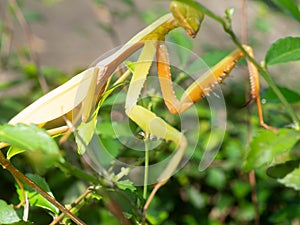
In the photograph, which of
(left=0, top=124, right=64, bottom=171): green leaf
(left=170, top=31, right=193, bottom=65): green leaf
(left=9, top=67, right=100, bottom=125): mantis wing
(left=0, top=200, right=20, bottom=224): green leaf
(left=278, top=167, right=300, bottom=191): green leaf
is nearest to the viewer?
(left=0, top=124, right=64, bottom=171): green leaf

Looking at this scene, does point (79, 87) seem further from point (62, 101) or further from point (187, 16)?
point (187, 16)

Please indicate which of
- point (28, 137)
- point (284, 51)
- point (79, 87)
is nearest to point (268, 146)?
point (284, 51)

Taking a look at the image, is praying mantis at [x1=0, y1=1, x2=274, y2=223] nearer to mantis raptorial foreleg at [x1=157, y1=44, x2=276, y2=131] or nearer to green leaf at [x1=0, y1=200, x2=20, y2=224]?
mantis raptorial foreleg at [x1=157, y1=44, x2=276, y2=131]

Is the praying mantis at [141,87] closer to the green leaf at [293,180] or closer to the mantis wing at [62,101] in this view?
the mantis wing at [62,101]

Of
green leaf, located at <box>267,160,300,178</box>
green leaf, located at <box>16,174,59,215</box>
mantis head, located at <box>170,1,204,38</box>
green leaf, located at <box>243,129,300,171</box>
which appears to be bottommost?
green leaf, located at <box>267,160,300,178</box>

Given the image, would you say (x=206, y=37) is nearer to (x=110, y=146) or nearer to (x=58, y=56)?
(x=58, y=56)

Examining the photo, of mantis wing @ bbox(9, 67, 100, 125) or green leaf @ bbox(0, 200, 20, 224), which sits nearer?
green leaf @ bbox(0, 200, 20, 224)

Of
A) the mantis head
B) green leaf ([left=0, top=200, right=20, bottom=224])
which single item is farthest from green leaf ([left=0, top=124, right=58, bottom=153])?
the mantis head
